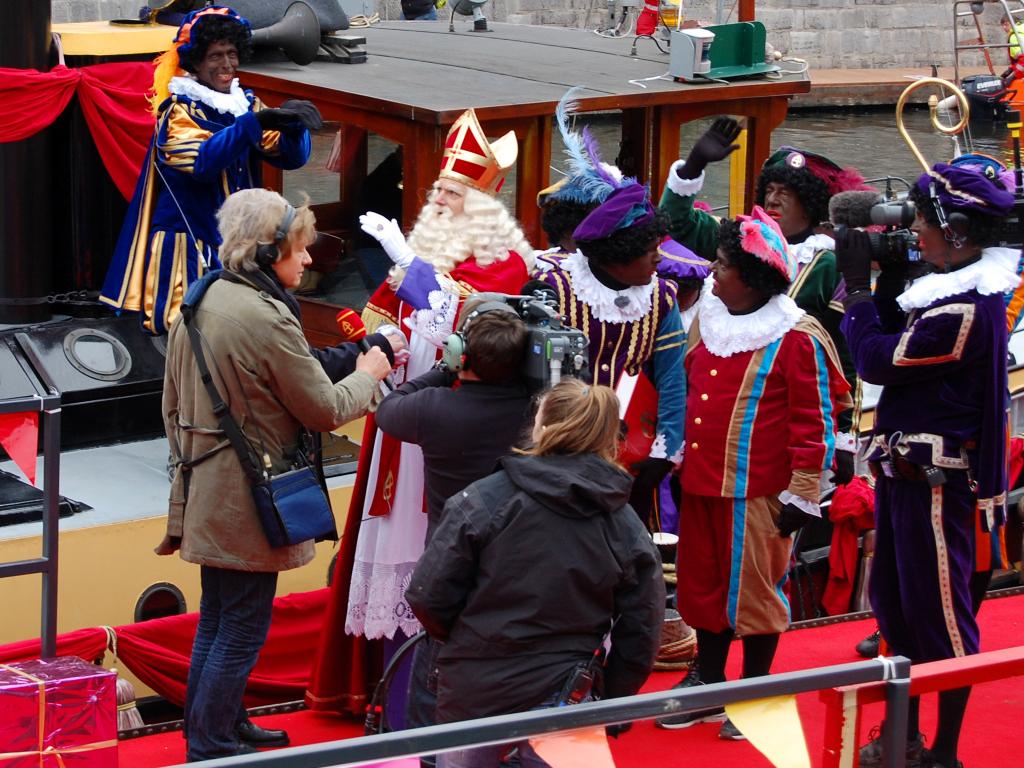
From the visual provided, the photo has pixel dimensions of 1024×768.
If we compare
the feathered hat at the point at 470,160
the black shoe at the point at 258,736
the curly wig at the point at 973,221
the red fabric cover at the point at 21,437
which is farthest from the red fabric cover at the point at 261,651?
the curly wig at the point at 973,221

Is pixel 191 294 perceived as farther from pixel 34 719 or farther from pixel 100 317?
pixel 100 317

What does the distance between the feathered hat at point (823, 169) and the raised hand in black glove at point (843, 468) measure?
1115 mm

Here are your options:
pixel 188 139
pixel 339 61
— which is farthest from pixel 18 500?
pixel 339 61

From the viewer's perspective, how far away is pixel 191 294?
3.56 meters

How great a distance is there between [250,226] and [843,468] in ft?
5.69

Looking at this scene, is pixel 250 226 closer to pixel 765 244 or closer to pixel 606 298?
pixel 606 298

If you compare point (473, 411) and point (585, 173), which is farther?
point (585, 173)

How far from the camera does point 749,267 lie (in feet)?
12.4

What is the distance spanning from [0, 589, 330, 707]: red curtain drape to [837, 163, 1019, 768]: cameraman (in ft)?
6.61

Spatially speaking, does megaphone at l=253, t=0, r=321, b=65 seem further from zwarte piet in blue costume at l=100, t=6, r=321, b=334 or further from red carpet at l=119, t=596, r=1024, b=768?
red carpet at l=119, t=596, r=1024, b=768

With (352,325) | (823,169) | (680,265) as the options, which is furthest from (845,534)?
(352,325)

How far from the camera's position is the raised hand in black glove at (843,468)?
404 cm

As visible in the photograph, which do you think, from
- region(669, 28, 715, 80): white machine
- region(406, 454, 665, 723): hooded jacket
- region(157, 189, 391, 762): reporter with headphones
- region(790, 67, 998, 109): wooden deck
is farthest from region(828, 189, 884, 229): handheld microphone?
region(790, 67, 998, 109): wooden deck

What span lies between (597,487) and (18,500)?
2.49 metres
